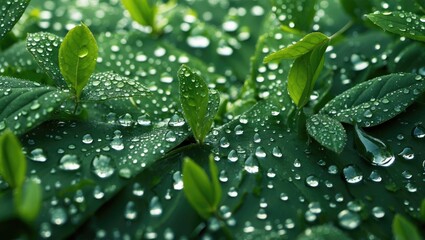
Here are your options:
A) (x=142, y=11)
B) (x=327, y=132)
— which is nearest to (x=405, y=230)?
(x=327, y=132)

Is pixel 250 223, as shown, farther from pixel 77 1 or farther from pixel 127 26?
pixel 77 1

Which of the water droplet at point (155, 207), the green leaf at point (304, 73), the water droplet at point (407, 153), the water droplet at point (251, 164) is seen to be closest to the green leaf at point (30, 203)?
the water droplet at point (155, 207)

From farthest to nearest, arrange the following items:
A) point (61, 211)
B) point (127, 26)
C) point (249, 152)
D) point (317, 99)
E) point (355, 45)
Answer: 1. point (127, 26)
2. point (355, 45)
3. point (317, 99)
4. point (249, 152)
5. point (61, 211)

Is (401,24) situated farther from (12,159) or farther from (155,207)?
(12,159)

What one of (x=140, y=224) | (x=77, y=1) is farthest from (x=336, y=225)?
(x=77, y=1)

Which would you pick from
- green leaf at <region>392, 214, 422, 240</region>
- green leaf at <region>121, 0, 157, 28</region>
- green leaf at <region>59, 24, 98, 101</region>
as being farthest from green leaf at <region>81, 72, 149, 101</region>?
green leaf at <region>392, 214, 422, 240</region>

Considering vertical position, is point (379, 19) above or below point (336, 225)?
above

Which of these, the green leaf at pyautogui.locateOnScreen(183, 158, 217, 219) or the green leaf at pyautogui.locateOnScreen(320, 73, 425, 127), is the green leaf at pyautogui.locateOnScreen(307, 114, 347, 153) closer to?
the green leaf at pyautogui.locateOnScreen(320, 73, 425, 127)

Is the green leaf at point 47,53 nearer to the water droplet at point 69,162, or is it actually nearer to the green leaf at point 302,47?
the water droplet at point 69,162
